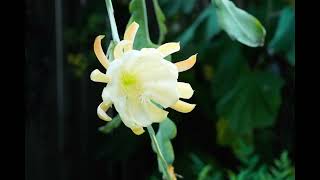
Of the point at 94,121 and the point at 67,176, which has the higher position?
the point at 94,121

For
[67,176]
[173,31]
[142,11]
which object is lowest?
[67,176]

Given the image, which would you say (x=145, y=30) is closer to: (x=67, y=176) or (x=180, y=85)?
(x=180, y=85)

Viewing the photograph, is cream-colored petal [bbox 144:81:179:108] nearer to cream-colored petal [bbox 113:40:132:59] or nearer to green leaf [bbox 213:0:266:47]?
cream-colored petal [bbox 113:40:132:59]

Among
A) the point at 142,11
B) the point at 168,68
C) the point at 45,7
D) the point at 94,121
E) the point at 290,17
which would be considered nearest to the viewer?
the point at 168,68

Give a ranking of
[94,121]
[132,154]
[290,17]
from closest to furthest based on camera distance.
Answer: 1. [290,17]
2. [132,154]
3. [94,121]

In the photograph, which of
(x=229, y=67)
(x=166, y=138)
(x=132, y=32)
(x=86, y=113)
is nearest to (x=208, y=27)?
(x=229, y=67)

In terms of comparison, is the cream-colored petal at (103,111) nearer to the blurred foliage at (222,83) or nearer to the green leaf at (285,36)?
the blurred foliage at (222,83)

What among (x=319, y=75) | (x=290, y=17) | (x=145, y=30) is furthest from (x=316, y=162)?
(x=290, y=17)

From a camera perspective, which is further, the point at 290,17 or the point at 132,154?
the point at 132,154
